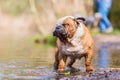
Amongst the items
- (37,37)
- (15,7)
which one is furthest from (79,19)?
(15,7)

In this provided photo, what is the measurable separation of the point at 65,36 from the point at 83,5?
18.5 m

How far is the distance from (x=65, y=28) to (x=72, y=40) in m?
0.32

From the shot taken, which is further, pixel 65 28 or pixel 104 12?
pixel 104 12

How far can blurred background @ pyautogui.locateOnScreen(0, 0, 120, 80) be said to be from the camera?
11.6 meters

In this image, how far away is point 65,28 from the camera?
33.7ft

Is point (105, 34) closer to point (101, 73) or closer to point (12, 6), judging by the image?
point (12, 6)

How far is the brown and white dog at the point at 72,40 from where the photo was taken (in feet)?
33.7

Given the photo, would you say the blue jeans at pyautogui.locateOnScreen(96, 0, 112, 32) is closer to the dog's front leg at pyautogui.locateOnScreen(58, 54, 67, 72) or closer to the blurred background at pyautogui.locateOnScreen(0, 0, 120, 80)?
the blurred background at pyautogui.locateOnScreen(0, 0, 120, 80)

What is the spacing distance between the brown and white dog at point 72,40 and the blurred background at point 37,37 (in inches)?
21.9

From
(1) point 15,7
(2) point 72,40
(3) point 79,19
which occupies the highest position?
(1) point 15,7

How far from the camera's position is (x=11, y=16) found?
35000 mm

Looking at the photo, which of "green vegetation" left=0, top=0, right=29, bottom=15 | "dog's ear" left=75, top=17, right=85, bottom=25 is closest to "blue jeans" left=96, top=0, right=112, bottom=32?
"green vegetation" left=0, top=0, right=29, bottom=15

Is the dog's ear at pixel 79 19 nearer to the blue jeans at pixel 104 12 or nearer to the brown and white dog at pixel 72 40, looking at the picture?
the brown and white dog at pixel 72 40

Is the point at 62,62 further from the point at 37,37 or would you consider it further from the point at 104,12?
the point at 104,12
